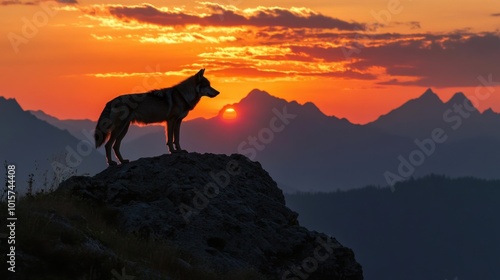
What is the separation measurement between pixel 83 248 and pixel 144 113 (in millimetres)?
9448

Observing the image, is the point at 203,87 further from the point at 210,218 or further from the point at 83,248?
the point at 83,248

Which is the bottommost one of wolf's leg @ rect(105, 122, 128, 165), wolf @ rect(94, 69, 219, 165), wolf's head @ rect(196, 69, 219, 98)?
wolf's leg @ rect(105, 122, 128, 165)

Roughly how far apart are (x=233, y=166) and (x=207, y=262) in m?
5.94

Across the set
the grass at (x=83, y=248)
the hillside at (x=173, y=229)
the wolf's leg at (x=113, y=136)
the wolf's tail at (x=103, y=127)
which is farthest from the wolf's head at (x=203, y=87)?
the grass at (x=83, y=248)

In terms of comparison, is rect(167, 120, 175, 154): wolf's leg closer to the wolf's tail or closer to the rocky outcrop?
the rocky outcrop

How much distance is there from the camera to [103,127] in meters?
22.5

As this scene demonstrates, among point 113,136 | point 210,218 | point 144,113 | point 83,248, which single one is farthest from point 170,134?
point 83,248

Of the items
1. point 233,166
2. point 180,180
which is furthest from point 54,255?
point 233,166

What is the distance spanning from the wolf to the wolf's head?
12.8 inches

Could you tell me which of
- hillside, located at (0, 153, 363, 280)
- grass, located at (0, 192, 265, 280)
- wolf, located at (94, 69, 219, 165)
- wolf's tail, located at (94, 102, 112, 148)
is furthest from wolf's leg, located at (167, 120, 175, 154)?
grass, located at (0, 192, 265, 280)

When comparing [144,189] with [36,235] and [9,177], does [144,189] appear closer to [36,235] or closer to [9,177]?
[9,177]

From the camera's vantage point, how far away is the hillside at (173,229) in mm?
13180

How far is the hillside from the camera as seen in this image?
1318cm

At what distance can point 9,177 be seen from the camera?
586 inches
